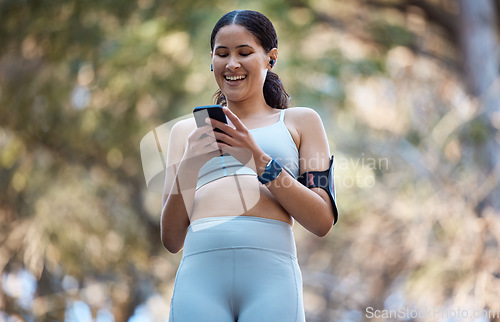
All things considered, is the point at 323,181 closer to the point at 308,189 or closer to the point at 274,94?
the point at 308,189

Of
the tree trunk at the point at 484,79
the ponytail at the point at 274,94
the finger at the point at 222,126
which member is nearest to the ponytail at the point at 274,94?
the ponytail at the point at 274,94

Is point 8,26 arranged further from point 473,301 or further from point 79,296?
point 473,301

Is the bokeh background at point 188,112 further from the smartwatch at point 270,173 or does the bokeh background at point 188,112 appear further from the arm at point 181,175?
the smartwatch at point 270,173

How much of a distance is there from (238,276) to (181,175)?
0.32 meters

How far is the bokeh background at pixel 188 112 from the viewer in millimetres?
7598

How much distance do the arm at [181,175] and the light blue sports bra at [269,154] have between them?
7cm

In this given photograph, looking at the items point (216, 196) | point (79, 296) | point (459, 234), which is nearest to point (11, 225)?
point (79, 296)

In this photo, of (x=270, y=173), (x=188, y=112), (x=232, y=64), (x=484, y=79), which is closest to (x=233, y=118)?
(x=270, y=173)

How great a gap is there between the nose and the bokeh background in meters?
5.56

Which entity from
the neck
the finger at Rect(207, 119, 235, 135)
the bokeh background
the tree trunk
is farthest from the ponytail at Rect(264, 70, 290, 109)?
the tree trunk

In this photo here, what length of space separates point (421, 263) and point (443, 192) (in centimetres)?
83

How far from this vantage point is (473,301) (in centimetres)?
670

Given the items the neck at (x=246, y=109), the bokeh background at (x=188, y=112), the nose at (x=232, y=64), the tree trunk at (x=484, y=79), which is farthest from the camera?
the bokeh background at (x=188, y=112)

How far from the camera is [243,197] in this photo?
1.85 metres
